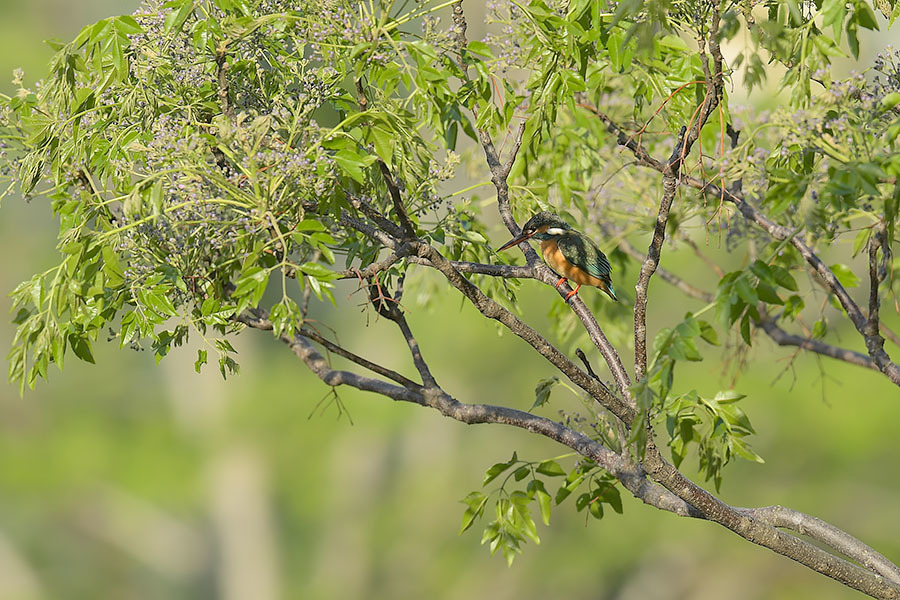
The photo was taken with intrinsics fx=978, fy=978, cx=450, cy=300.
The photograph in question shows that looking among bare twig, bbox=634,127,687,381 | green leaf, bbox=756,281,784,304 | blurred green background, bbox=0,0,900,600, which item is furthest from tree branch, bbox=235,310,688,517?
blurred green background, bbox=0,0,900,600

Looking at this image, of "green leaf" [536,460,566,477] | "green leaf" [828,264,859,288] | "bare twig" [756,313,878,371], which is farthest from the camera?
"bare twig" [756,313,878,371]

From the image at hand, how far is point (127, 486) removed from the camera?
18578 millimetres

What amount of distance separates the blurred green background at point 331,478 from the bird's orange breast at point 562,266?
9323mm

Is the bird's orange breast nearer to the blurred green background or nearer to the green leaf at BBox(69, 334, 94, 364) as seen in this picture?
the green leaf at BBox(69, 334, 94, 364)

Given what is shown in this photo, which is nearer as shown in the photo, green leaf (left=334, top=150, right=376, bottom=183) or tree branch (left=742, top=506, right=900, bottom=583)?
green leaf (left=334, top=150, right=376, bottom=183)

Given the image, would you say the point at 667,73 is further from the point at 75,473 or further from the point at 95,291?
the point at 75,473

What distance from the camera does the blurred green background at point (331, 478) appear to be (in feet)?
44.7

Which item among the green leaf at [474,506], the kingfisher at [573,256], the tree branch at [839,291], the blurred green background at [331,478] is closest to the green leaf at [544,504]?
the green leaf at [474,506]

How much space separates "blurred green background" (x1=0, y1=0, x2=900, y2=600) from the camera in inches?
536

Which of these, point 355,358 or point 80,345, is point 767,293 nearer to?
point 355,358

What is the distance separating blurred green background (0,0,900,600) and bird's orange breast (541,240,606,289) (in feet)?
30.6

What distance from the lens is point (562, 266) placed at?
150 inches

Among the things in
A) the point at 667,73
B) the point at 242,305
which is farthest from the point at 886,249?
the point at 242,305

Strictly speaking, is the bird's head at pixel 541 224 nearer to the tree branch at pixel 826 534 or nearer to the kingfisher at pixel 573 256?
the kingfisher at pixel 573 256
